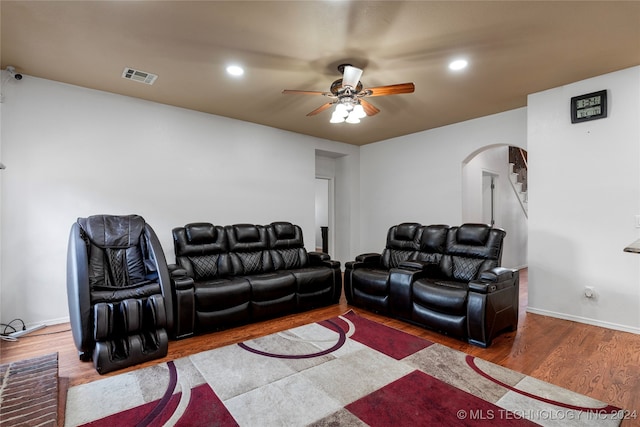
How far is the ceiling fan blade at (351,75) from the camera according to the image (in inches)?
109

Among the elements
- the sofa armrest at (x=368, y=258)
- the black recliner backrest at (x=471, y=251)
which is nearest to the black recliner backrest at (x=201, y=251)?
the sofa armrest at (x=368, y=258)

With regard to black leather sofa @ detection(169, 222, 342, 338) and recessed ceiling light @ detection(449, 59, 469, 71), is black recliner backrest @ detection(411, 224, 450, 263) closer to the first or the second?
black leather sofa @ detection(169, 222, 342, 338)

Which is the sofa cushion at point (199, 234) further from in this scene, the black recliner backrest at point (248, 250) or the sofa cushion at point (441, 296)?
the sofa cushion at point (441, 296)

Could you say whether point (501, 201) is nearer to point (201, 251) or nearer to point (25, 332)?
point (201, 251)

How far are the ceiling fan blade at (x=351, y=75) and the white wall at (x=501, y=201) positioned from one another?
3539 millimetres

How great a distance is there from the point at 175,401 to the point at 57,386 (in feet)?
2.88

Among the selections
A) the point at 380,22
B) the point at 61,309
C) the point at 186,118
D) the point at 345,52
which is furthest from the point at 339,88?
the point at 61,309

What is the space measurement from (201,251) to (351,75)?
9.06 ft

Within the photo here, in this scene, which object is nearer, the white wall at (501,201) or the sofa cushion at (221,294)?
the sofa cushion at (221,294)

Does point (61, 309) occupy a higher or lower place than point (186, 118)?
lower

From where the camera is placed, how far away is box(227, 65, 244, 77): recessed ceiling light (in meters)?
3.13

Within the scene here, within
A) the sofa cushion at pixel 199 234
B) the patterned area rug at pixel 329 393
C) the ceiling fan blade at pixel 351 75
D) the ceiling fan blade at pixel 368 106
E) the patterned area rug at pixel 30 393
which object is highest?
the ceiling fan blade at pixel 351 75

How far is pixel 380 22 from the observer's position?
2381 millimetres

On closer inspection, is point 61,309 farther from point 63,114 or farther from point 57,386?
point 63,114
